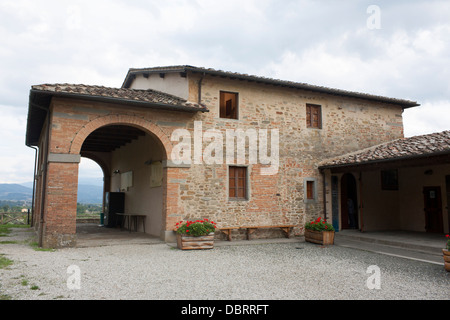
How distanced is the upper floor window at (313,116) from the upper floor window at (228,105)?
9.35 ft

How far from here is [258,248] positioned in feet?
29.9

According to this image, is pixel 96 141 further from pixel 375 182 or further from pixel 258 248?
pixel 375 182

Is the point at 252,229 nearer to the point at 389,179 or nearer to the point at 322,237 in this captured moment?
the point at 322,237

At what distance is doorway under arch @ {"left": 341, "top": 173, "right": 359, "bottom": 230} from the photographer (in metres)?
12.3

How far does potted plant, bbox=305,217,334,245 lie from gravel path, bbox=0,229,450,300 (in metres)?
1.15

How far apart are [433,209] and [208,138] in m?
8.20

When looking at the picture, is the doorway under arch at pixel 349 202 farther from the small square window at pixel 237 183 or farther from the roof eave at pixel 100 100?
the roof eave at pixel 100 100

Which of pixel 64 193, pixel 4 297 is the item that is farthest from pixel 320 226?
pixel 4 297

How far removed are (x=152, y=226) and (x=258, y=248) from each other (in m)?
4.22

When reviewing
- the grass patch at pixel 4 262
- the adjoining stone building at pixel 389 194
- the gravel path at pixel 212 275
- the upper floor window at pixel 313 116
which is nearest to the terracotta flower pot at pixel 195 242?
the gravel path at pixel 212 275

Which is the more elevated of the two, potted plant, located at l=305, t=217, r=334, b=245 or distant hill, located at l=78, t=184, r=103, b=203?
distant hill, located at l=78, t=184, r=103, b=203

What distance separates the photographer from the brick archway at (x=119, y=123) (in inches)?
339

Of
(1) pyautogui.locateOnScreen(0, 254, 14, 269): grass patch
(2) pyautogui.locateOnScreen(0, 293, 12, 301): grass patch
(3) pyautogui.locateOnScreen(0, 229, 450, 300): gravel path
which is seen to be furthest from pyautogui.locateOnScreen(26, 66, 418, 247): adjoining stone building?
(2) pyautogui.locateOnScreen(0, 293, 12, 301): grass patch

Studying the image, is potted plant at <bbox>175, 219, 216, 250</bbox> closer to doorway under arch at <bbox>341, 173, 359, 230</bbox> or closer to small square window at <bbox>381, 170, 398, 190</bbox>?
doorway under arch at <bbox>341, 173, 359, 230</bbox>
